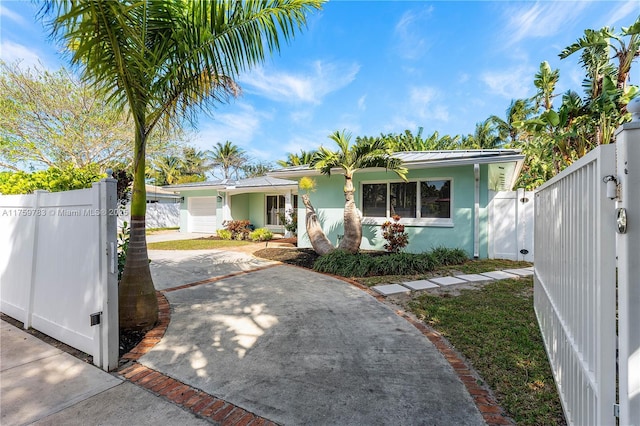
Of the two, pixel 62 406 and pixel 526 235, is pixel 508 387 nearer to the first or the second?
pixel 62 406

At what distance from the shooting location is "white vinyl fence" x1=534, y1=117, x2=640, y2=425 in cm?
121

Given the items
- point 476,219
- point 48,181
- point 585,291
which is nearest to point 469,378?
point 585,291

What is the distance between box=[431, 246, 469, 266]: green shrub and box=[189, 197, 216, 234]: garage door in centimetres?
1397

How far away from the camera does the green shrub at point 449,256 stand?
806cm

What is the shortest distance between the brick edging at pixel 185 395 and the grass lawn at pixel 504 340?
2169 mm

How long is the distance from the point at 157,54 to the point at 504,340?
569cm

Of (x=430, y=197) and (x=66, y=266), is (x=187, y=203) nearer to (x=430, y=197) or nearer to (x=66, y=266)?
(x=430, y=197)

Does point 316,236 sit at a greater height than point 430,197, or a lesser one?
lesser

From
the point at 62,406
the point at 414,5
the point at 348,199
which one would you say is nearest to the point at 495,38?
the point at 414,5

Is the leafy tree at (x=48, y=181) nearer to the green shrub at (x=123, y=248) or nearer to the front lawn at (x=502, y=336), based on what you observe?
the green shrub at (x=123, y=248)

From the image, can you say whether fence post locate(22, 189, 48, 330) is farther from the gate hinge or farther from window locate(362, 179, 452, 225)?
window locate(362, 179, 452, 225)

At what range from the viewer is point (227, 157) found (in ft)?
124

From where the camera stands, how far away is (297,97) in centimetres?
1384

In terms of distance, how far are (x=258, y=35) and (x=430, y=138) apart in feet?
96.9
